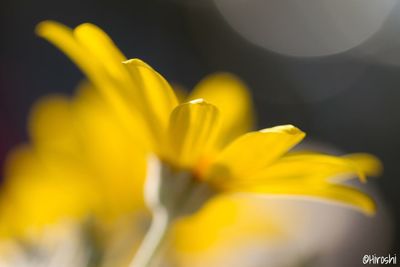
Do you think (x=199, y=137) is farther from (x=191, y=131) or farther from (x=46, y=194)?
(x=46, y=194)

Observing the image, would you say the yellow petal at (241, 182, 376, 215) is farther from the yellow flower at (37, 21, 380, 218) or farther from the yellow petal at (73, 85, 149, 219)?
the yellow petal at (73, 85, 149, 219)

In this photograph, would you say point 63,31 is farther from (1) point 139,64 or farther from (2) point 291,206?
(2) point 291,206

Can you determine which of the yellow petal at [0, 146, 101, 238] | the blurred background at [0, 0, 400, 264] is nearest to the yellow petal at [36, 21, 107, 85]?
the yellow petal at [0, 146, 101, 238]

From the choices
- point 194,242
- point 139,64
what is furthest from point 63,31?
point 194,242

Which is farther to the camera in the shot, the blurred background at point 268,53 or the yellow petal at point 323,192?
the blurred background at point 268,53

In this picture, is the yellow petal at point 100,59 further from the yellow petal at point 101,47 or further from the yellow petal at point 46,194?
the yellow petal at point 46,194

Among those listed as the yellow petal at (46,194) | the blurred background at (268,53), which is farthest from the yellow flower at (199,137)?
the blurred background at (268,53)
